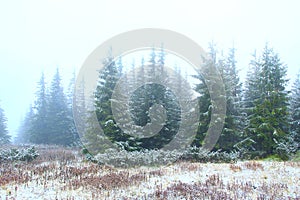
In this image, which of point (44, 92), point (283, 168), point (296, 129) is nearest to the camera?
point (283, 168)

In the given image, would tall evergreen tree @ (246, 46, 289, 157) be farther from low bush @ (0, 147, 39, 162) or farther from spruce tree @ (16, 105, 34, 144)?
spruce tree @ (16, 105, 34, 144)

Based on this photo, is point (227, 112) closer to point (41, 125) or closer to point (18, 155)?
point (18, 155)

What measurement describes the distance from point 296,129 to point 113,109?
17.0 meters

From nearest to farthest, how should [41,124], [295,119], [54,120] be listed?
[295,119]
[54,120]
[41,124]

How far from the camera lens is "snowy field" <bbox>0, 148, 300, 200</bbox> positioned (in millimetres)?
8992

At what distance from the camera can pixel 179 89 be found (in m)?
29.0

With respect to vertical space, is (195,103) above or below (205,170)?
above

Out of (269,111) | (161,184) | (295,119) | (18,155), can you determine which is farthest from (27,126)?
(161,184)

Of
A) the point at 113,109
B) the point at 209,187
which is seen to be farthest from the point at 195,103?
the point at 209,187

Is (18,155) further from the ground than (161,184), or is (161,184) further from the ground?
(18,155)

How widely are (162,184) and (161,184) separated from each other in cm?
51

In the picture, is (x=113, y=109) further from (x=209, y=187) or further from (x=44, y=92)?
(x=44, y=92)

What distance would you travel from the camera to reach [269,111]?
20.5 meters

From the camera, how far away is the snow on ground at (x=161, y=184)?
903cm
